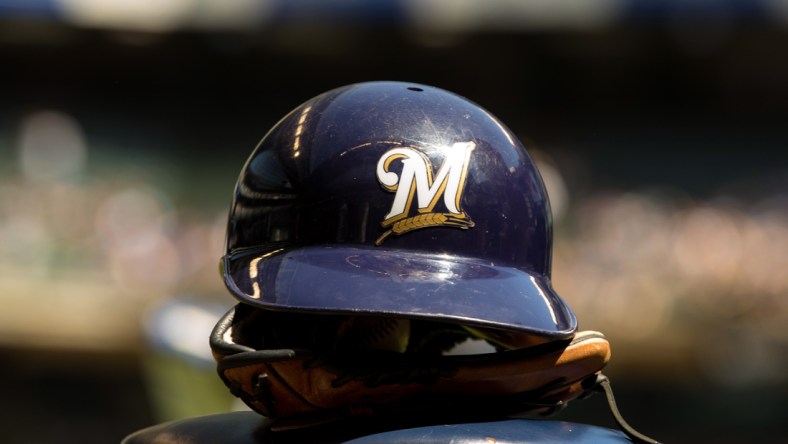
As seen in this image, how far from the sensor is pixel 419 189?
164cm

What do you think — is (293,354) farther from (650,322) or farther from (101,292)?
(101,292)

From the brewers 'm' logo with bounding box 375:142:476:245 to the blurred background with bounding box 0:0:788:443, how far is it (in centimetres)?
663

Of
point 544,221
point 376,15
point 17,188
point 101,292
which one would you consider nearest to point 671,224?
point 376,15

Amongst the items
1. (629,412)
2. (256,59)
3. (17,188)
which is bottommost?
(629,412)

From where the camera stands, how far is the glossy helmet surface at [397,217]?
1.58 metres

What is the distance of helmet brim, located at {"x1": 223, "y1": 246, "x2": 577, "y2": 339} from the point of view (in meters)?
1.53

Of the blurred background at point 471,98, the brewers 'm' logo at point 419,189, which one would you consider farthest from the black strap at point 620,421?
the blurred background at point 471,98

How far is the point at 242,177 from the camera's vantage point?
1.83m

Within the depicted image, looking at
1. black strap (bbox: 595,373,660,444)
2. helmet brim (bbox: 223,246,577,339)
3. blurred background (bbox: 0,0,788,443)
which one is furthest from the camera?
blurred background (bbox: 0,0,788,443)

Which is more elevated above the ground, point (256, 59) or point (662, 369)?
point (256, 59)

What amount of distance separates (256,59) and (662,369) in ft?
Answer: 21.9

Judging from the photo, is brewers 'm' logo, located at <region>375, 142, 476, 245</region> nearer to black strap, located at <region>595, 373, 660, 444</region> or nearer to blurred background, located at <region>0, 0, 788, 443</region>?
black strap, located at <region>595, 373, 660, 444</region>

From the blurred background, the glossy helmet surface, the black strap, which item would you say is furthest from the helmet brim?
the blurred background

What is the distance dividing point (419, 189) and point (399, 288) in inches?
6.4
